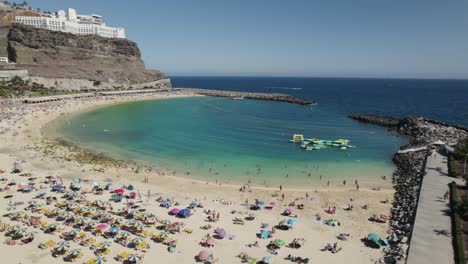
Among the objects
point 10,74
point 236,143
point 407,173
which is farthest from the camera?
point 10,74

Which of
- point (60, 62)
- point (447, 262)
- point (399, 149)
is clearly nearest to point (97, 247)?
point (447, 262)

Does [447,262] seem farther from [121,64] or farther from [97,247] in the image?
[121,64]

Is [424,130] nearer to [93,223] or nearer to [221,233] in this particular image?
[221,233]

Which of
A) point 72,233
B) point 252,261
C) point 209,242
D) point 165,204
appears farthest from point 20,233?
point 252,261

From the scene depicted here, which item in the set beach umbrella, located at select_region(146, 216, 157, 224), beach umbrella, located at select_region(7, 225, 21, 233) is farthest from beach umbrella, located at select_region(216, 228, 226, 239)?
beach umbrella, located at select_region(7, 225, 21, 233)

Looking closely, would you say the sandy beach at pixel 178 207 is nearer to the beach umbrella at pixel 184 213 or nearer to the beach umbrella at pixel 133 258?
the beach umbrella at pixel 184 213

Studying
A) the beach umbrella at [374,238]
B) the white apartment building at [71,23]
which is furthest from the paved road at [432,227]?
the white apartment building at [71,23]
